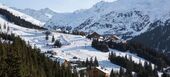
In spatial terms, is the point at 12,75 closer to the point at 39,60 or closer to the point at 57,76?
the point at 57,76

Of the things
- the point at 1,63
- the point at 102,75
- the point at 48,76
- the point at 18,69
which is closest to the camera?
the point at 18,69

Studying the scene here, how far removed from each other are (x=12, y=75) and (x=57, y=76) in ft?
237

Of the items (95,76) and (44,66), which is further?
(95,76)

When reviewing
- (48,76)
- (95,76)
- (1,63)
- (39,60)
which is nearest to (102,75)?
(95,76)

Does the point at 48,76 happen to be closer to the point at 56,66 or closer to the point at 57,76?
the point at 57,76

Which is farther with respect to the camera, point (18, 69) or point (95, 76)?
point (95, 76)

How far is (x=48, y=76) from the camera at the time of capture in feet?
461

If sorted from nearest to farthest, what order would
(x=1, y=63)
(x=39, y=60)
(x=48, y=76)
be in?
(x=1, y=63) < (x=48, y=76) < (x=39, y=60)

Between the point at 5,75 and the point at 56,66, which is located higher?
the point at 5,75

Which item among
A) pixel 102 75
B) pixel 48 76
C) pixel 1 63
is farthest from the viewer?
pixel 102 75

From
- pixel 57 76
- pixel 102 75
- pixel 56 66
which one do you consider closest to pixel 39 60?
pixel 56 66

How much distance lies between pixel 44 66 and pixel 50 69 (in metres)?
5.87

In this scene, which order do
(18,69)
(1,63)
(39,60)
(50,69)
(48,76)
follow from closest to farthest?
(18,69), (1,63), (48,76), (50,69), (39,60)

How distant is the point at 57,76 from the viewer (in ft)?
482
